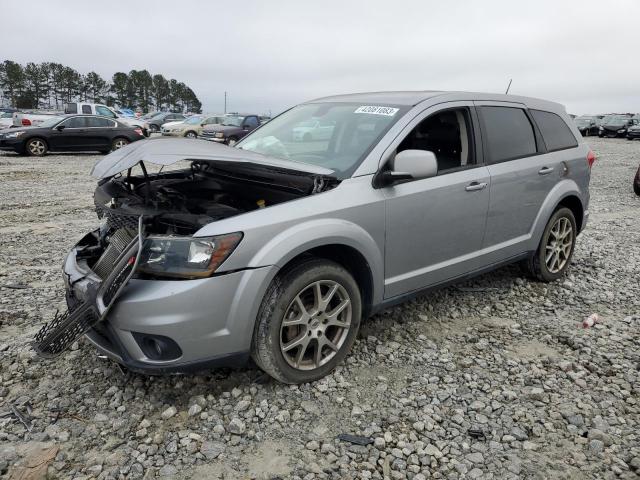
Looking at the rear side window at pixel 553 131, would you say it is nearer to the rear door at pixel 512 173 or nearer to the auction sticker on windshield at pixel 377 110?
the rear door at pixel 512 173

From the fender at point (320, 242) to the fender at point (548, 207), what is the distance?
6.28 ft

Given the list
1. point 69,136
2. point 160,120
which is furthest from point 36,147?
point 160,120

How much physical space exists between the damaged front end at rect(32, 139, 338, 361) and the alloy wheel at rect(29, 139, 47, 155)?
14.3m

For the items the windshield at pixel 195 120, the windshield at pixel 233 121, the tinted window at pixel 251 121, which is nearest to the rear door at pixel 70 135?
the windshield at pixel 233 121

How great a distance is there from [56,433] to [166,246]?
1129mm

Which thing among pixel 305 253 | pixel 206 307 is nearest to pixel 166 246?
pixel 206 307

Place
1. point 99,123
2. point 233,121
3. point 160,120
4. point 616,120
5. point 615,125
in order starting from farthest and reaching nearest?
point 616,120, point 615,125, point 160,120, point 233,121, point 99,123

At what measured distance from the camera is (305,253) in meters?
3.04

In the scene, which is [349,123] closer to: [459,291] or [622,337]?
[459,291]

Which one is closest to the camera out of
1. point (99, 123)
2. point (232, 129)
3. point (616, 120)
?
point (99, 123)

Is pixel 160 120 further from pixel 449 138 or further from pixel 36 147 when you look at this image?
pixel 449 138

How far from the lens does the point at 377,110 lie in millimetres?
3736

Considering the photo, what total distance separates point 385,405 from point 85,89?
101 m

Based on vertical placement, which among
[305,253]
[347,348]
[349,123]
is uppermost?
[349,123]
